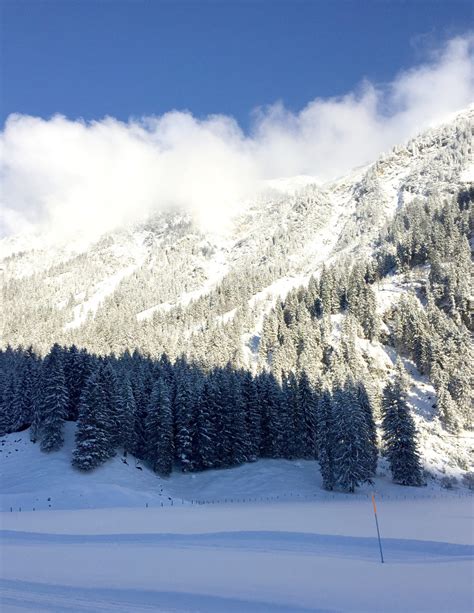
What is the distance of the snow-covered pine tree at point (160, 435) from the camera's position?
55500 millimetres

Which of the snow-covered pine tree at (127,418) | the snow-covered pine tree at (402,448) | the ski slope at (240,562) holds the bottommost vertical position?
the ski slope at (240,562)

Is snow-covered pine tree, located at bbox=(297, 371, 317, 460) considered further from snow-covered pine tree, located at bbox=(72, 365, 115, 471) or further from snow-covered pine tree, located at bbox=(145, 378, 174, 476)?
snow-covered pine tree, located at bbox=(72, 365, 115, 471)

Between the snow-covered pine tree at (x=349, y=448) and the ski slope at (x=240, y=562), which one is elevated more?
the snow-covered pine tree at (x=349, y=448)

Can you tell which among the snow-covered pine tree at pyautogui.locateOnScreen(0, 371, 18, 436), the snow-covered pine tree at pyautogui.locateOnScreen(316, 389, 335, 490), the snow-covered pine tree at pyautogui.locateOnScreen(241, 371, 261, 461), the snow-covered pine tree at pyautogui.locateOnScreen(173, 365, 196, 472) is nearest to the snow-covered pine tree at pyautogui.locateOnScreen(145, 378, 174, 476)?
the snow-covered pine tree at pyautogui.locateOnScreen(173, 365, 196, 472)

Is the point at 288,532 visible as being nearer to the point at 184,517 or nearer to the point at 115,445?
the point at 184,517

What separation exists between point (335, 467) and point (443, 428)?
31.9 metres

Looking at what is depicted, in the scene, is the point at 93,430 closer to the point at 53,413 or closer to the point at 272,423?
the point at 53,413

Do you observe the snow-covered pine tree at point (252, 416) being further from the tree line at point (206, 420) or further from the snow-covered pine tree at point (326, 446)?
the snow-covered pine tree at point (326, 446)

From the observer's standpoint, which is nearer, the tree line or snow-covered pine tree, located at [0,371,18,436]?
the tree line

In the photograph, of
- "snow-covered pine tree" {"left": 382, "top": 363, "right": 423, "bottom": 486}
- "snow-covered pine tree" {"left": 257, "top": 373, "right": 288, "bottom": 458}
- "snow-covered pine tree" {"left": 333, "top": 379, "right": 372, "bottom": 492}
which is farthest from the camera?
"snow-covered pine tree" {"left": 257, "top": 373, "right": 288, "bottom": 458}

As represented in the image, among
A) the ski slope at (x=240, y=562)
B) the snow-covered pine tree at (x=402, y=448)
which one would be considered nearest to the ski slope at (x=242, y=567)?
the ski slope at (x=240, y=562)

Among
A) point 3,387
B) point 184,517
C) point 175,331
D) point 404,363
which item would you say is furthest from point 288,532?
point 175,331

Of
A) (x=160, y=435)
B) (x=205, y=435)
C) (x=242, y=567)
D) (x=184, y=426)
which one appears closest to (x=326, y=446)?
(x=205, y=435)

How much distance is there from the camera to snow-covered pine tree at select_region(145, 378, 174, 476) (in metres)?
55.5
